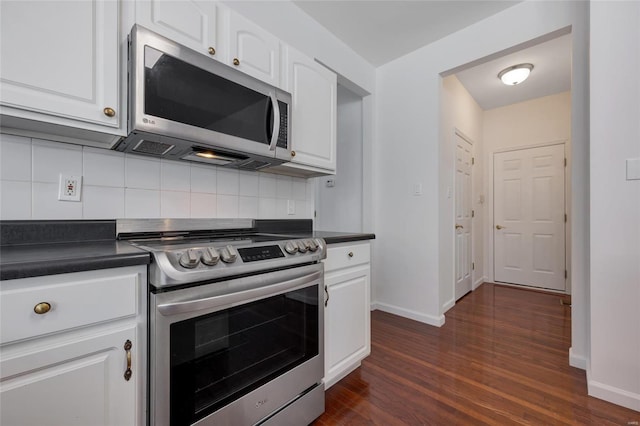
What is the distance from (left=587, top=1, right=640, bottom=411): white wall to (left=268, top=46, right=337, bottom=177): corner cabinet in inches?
60.8

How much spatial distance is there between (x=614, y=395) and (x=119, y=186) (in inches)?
110

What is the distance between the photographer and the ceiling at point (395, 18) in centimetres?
219

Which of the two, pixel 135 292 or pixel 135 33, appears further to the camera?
pixel 135 33

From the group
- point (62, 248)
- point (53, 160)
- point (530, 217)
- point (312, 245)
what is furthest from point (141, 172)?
point (530, 217)

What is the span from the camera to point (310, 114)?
6.06ft

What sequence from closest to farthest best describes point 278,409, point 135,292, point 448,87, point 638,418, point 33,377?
1. point 33,377
2. point 135,292
3. point 278,409
4. point 638,418
5. point 448,87

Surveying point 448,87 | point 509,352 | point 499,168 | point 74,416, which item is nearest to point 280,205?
point 74,416

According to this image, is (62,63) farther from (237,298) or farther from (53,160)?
(237,298)

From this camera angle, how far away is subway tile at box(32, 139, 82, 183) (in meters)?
1.16

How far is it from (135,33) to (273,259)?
1026mm

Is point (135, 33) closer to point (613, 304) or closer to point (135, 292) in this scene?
point (135, 292)

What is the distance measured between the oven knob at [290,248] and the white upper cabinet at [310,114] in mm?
649

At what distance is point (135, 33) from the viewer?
3.55 feet

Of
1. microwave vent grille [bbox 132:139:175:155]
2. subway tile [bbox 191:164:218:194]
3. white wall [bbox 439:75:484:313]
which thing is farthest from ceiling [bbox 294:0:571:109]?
microwave vent grille [bbox 132:139:175:155]
